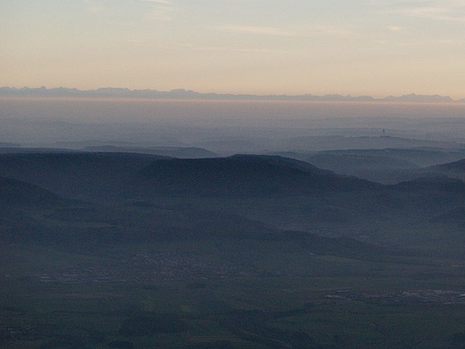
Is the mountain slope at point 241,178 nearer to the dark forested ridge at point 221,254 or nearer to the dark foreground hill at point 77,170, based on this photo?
the dark forested ridge at point 221,254

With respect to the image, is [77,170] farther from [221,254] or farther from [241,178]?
[221,254]

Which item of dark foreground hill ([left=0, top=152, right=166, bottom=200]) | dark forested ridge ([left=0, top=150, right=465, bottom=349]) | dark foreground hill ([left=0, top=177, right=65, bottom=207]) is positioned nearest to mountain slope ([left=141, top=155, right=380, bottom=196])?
dark forested ridge ([left=0, top=150, right=465, bottom=349])

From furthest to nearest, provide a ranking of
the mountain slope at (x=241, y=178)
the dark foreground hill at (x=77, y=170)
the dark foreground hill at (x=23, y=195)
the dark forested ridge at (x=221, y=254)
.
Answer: the mountain slope at (x=241, y=178), the dark foreground hill at (x=77, y=170), the dark foreground hill at (x=23, y=195), the dark forested ridge at (x=221, y=254)

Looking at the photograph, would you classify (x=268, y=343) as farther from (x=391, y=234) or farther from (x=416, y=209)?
(x=416, y=209)

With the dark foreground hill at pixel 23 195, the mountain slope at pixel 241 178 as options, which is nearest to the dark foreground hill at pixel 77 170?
the mountain slope at pixel 241 178

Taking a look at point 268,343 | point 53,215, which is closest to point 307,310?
point 268,343

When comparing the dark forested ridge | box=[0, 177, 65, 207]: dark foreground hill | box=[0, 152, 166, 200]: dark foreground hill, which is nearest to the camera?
the dark forested ridge

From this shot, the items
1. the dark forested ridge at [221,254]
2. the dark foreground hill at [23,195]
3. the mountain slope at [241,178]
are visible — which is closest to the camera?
the dark forested ridge at [221,254]

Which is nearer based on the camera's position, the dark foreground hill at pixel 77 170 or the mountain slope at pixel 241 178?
the dark foreground hill at pixel 77 170

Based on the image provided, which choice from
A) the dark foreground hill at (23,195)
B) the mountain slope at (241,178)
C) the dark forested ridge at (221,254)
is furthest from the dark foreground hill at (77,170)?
the dark foreground hill at (23,195)

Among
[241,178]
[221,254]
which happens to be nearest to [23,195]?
[241,178]

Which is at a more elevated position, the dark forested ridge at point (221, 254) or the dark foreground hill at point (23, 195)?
the dark foreground hill at point (23, 195)

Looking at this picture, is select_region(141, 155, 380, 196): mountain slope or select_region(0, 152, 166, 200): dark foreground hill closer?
select_region(0, 152, 166, 200): dark foreground hill

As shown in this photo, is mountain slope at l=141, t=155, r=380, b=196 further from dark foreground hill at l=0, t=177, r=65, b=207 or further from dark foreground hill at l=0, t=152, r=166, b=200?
dark foreground hill at l=0, t=177, r=65, b=207
